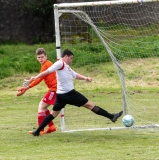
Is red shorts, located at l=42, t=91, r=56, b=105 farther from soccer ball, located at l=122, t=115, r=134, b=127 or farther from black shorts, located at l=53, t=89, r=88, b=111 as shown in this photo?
soccer ball, located at l=122, t=115, r=134, b=127

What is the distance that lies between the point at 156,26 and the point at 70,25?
2.17 metres

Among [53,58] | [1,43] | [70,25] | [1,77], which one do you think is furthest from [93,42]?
[1,43]

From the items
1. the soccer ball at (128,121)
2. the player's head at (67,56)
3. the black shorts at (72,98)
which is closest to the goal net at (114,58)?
the soccer ball at (128,121)

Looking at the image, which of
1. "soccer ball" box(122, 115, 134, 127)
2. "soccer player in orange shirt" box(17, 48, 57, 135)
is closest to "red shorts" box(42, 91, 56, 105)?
"soccer player in orange shirt" box(17, 48, 57, 135)

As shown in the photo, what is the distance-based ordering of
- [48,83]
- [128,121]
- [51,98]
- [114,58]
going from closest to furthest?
1. [128,121]
2. [51,98]
3. [48,83]
4. [114,58]

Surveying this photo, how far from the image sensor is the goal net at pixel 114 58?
11.6 meters

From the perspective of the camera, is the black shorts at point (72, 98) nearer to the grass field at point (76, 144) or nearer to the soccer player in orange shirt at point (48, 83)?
the soccer player in orange shirt at point (48, 83)

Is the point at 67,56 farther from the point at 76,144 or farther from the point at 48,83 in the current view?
the point at 76,144

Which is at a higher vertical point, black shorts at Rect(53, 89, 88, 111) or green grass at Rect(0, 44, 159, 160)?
black shorts at Rect(53, 89, 88, 111)

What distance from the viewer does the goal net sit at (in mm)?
11617

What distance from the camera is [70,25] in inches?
584

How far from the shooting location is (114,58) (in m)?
11.2

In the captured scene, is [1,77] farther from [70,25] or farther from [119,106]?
[119,106]

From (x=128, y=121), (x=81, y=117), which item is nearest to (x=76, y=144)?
(x=128, y=121)
